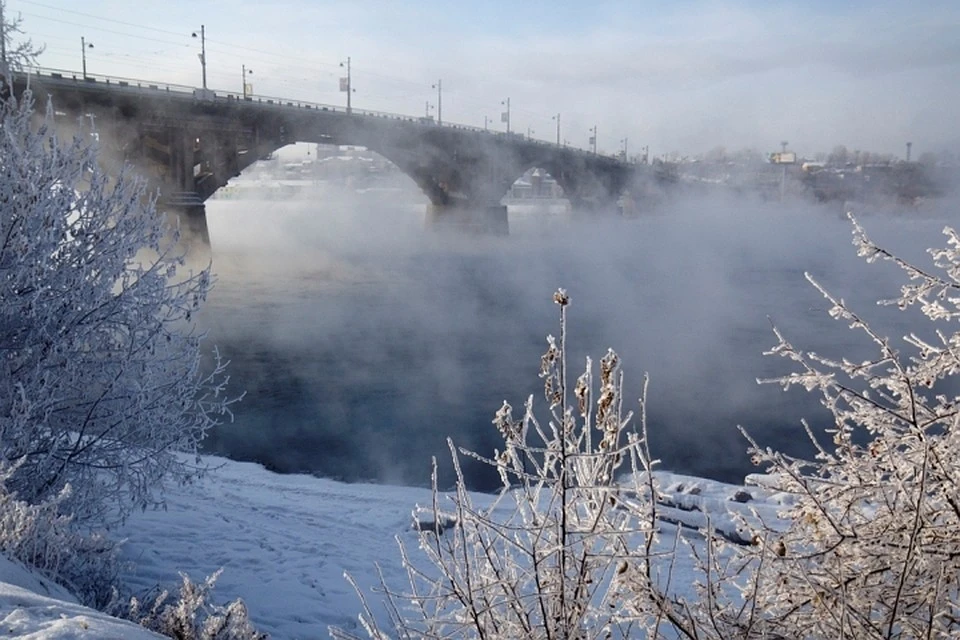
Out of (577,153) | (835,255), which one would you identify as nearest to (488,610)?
(835,255)

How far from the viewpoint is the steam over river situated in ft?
58.7

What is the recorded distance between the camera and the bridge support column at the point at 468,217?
57875mm

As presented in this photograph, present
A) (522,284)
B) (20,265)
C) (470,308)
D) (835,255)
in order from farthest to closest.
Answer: (835,255)
(522,284)
(470,308)
(20,265)

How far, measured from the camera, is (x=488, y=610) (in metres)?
2.88

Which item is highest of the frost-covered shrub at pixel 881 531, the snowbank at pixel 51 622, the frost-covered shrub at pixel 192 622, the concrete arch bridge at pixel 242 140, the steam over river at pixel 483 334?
the concrete arch bridge at pixel 242 140

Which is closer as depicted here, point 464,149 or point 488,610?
point 488,610

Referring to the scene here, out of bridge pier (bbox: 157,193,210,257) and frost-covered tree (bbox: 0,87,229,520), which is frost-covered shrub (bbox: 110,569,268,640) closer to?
frost-covered tree (bbox: 0,87,229,520)

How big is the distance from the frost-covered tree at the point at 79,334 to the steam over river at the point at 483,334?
744cm

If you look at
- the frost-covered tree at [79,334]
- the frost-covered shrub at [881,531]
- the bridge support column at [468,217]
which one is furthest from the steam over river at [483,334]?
the frost-covered shrub at [881,531]

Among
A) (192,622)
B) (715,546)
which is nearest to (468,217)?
(192,622)

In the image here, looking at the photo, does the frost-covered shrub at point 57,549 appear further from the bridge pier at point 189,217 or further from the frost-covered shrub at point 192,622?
the bridge pier at point 189,217

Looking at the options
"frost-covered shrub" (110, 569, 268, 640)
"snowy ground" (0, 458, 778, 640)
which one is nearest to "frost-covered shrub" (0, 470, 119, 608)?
"snowy ground" (0, 458, 778, 640)

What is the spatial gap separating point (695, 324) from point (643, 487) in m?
29.9

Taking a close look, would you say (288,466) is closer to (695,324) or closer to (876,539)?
(876,539)
